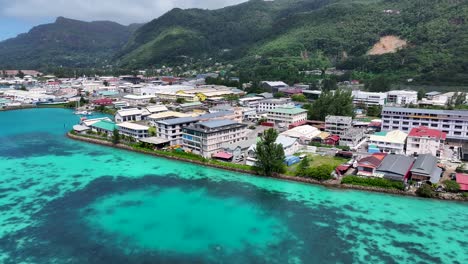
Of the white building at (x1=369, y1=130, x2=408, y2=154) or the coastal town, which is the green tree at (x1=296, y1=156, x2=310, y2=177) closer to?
the coastal town

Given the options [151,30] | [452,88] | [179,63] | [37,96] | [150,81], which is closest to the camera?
[452,88]

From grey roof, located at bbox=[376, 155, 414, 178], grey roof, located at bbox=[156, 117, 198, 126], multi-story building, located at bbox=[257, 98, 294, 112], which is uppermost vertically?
multi-story building, located at bbox=[257, 98, 294, 112]

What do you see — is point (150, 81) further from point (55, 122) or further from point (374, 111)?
point (374, 111)

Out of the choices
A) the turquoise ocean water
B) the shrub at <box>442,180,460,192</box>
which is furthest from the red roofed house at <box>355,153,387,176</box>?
the shrub at <box>442,180,460,192</box>

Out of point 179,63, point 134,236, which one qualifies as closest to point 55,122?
point 134,236

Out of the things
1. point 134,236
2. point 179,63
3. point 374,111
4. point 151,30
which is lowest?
point 134,236

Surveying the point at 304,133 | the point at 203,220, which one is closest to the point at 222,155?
the point at 203,220

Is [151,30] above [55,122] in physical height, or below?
above

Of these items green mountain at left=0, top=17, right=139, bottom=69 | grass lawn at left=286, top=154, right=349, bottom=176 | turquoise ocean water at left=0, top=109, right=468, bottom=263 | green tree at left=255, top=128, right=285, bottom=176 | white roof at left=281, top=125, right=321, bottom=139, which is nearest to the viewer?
turquoise ocean water at left=0, top=109, right=468, bottom=263
